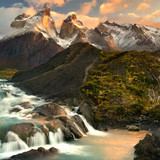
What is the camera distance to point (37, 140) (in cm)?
2041

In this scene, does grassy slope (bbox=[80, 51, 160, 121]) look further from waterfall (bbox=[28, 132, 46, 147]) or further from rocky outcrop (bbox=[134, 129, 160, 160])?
waterfall (bbox=[28, 132, 46, 147])

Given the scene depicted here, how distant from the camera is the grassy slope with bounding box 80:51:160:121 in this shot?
31984mm

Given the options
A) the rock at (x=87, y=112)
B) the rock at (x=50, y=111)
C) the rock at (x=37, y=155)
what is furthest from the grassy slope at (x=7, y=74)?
the rock at (x=37, y=155)

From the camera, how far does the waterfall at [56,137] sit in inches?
846

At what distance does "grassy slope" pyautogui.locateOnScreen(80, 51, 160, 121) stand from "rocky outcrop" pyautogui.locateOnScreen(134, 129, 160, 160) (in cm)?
1151

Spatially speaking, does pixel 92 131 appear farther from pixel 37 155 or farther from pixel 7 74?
pixel 7 74

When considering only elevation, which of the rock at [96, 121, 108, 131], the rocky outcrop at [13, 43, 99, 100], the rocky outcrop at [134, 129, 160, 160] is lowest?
the rocky outcrop at [134, 129, 160, 160]

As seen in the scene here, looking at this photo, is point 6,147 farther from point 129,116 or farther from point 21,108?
point 129,116

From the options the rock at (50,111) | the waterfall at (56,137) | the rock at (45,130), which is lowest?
the waterfall at (56,137)

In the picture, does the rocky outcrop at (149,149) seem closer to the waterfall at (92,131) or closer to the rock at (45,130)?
the waterfall at (92,131)

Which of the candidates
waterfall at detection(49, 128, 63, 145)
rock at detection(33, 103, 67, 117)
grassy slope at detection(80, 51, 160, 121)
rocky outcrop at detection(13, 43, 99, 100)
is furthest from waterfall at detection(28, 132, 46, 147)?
rocky outcrop at detection(13, 43, 99, 100)

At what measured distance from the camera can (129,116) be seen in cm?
3080

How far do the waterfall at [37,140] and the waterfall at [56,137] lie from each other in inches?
33.7

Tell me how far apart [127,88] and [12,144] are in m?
25.1
